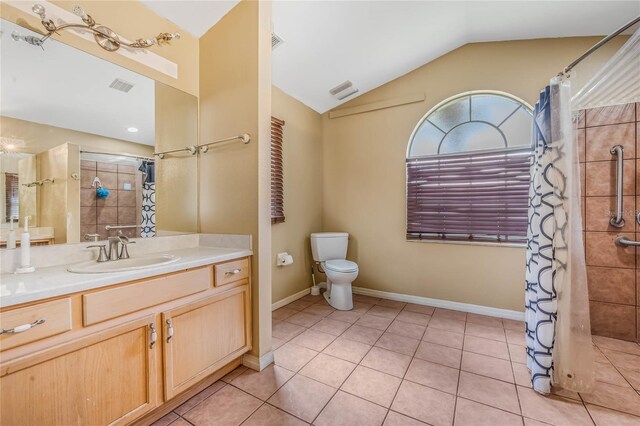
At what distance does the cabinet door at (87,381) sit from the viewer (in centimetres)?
88

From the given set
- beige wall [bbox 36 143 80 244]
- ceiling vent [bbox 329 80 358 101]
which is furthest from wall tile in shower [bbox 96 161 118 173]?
ceiling vent [bbox 329 80 358 101]

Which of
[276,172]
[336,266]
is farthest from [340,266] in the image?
[276,172]

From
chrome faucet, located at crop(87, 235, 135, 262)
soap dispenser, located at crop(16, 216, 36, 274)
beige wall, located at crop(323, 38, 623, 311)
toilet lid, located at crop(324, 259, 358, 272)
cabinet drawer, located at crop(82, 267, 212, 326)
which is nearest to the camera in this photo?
cabinet drawer, located at crop(82, 267, 212, 326)

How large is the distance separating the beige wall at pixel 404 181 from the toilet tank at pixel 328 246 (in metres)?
0.22

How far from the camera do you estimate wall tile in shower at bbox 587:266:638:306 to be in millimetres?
2100

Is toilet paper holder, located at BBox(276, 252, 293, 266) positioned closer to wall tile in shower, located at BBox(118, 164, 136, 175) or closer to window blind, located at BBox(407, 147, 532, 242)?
window blind, located at BBox(407, 147, 532, 242)

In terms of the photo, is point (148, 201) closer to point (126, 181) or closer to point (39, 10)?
point (126, 181)

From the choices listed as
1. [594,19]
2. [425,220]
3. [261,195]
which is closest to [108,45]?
[261,195]

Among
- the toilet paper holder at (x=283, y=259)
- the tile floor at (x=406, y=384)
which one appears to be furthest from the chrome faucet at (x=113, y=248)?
the toilet paper holder at (x=283, y=259)

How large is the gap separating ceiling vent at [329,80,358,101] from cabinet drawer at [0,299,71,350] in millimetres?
2861

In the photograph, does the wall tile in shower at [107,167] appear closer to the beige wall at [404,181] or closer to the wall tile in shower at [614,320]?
the beige wall at [404,181]

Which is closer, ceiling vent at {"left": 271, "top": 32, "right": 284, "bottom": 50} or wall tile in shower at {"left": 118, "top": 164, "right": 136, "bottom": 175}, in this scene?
wall tile in shower at {"left": 118, "top": 164, "right": 136, "bottom": 175}

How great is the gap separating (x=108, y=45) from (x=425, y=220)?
2985 mm

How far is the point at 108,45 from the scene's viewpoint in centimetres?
154
